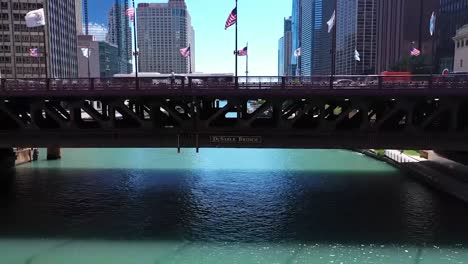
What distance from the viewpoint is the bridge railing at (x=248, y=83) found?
27094 mm

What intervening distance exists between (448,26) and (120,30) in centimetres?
10826

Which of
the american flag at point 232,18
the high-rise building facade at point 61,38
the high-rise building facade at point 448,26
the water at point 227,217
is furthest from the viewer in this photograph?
the high-rise building facade at point 61,38

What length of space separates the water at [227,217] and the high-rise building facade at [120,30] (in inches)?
2943

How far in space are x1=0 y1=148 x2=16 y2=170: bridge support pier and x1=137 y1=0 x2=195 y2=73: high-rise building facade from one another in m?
46.4

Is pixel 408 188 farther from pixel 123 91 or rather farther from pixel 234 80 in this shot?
pixel 123 91

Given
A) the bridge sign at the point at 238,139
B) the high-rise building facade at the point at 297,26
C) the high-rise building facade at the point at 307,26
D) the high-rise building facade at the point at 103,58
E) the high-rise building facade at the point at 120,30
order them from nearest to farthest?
the bridge sign at the point at 238,139 < the high-rise building facade at the point at 297,26 < the high-rise building facade at the point at 307,26 < the high-rise building facade at the point at 120,30 < the high-rise building facade at the point at 103,58

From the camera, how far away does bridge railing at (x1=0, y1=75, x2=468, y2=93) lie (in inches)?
1067

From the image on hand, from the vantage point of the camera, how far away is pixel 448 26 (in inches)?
5192

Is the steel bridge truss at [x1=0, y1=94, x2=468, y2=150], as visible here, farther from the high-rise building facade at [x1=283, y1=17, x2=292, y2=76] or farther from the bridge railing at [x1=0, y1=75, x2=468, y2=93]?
the high-rise building facade at [x1=283, y1=17, x2=292, y2=76]

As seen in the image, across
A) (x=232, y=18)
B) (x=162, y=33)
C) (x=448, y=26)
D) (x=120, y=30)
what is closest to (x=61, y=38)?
(x=120, y=30)

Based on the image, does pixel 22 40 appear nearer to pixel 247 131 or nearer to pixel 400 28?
pixel 400 28

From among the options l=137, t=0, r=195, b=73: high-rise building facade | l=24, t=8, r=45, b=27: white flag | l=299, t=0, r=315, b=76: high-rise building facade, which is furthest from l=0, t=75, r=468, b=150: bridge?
l=137, t=0, r=195, b=73: high-rise building facade

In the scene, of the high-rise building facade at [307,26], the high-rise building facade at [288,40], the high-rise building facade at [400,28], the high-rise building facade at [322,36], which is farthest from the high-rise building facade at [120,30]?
the high-rise building facade at [400,28]

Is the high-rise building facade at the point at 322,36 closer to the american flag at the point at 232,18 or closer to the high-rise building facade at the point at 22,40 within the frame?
the american flag at the point at 232,18
